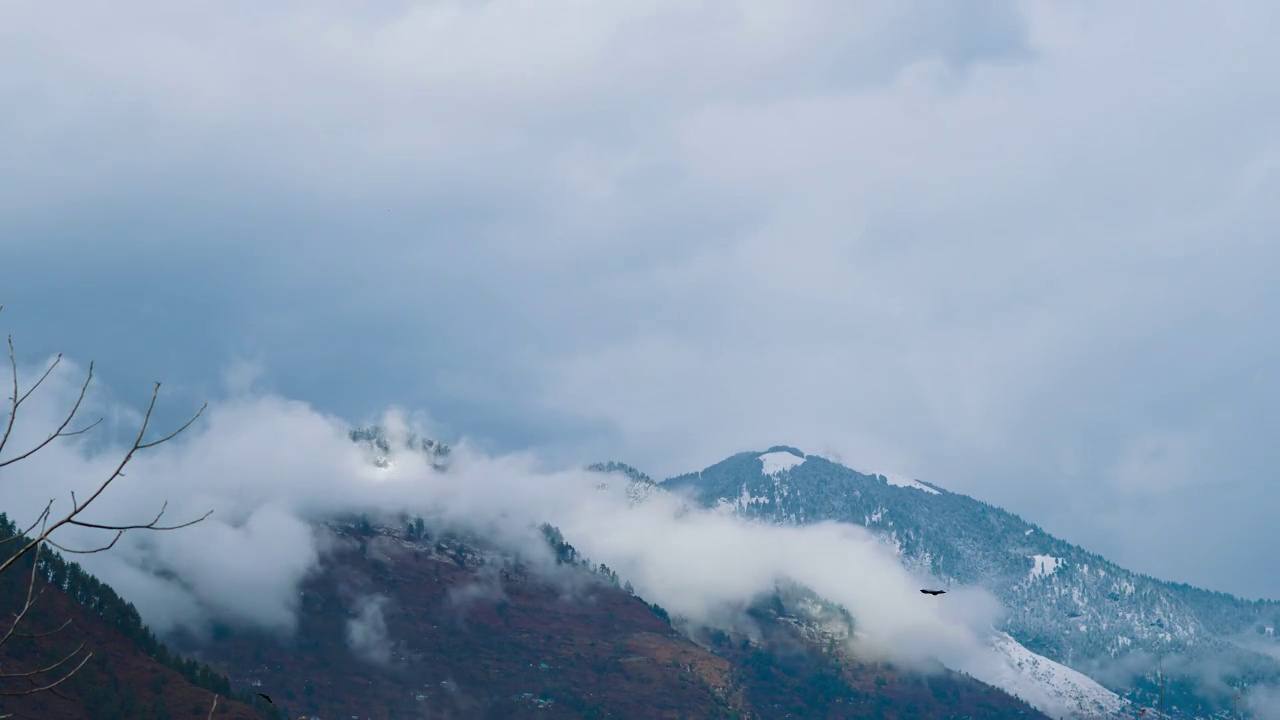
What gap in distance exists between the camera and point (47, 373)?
Answer: 620 inches

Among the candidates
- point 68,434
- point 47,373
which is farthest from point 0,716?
point 47,373

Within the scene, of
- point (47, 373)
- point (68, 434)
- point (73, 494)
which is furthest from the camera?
point (68, 434)

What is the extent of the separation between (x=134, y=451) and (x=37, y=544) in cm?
156

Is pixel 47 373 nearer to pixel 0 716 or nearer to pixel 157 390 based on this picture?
pixel 157 390

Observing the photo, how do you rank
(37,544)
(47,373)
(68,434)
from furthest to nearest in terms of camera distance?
1. (68,434)
2. (47,373)
3. (37,544)

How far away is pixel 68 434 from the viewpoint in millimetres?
16828

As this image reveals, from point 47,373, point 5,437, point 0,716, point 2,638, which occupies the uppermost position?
point 47,373

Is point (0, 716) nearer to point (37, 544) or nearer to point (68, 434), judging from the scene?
point (68, 434)

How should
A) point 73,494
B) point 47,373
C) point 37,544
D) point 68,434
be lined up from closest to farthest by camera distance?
point 37,544 → point 73,494 → point 47,373 → point 68,434

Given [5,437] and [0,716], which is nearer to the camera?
[5,437]

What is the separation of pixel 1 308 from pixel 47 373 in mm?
1139

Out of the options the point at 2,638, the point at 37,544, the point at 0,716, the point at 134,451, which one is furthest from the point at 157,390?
the point at 0,716

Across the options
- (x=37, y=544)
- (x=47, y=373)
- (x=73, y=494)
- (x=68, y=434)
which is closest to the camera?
(x=37, y=544)

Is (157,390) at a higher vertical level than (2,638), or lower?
higher
